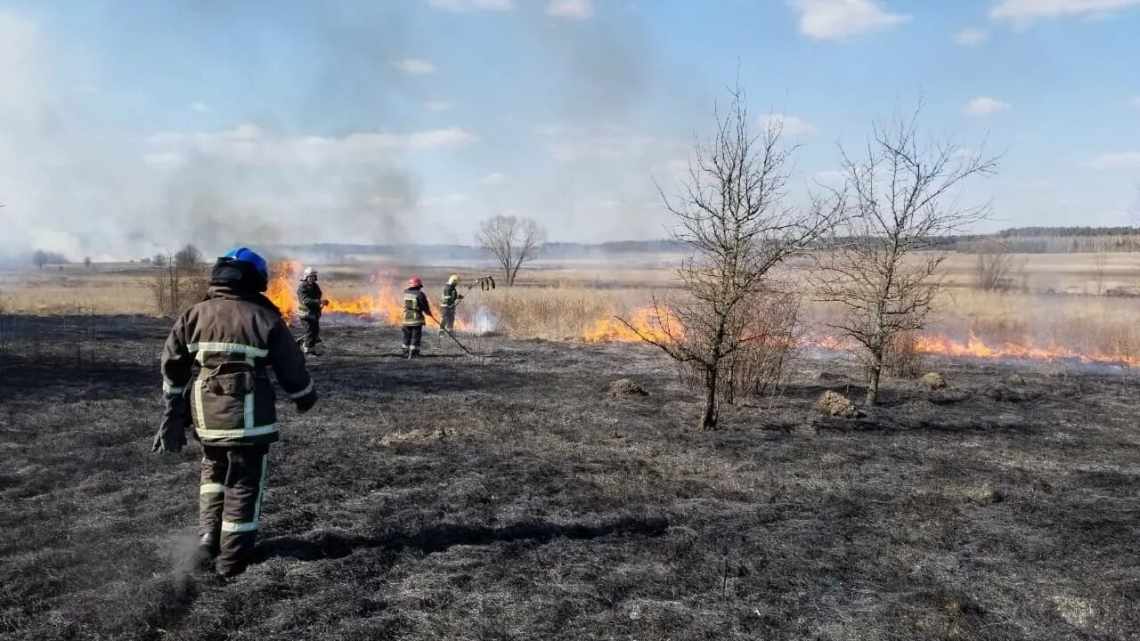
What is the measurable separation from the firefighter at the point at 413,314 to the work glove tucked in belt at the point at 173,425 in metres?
9.94

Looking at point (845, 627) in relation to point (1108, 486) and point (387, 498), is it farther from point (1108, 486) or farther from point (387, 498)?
point (1108, 486)

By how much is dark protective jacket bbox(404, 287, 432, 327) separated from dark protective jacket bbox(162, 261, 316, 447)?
10.1 metres

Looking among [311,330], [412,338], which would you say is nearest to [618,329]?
[412,338]

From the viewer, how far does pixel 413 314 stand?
1449cm

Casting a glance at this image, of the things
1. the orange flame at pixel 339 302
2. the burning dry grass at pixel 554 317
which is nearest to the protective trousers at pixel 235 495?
the burning dry grass at pixel 554 317

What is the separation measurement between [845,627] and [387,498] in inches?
140

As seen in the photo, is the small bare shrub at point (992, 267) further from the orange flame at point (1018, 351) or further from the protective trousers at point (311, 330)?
the protective trousers at point (311, 330)

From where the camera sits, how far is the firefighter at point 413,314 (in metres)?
14.4

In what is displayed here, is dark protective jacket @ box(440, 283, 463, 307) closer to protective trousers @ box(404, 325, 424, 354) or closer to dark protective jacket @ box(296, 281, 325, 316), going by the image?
protective trousers @ box(404, 325, 424, 354)

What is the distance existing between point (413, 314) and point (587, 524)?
10011 mm

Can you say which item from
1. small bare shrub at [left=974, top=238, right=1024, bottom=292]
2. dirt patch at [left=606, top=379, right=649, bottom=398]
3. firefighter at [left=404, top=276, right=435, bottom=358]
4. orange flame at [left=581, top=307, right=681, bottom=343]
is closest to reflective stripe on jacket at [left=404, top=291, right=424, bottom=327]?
firefighter at [left=404, top=276, right=435, bottom=358]

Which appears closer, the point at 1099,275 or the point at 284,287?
the point at 284,287

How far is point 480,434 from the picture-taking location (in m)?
8.06

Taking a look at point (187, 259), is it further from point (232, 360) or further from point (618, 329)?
point (232, 360)
